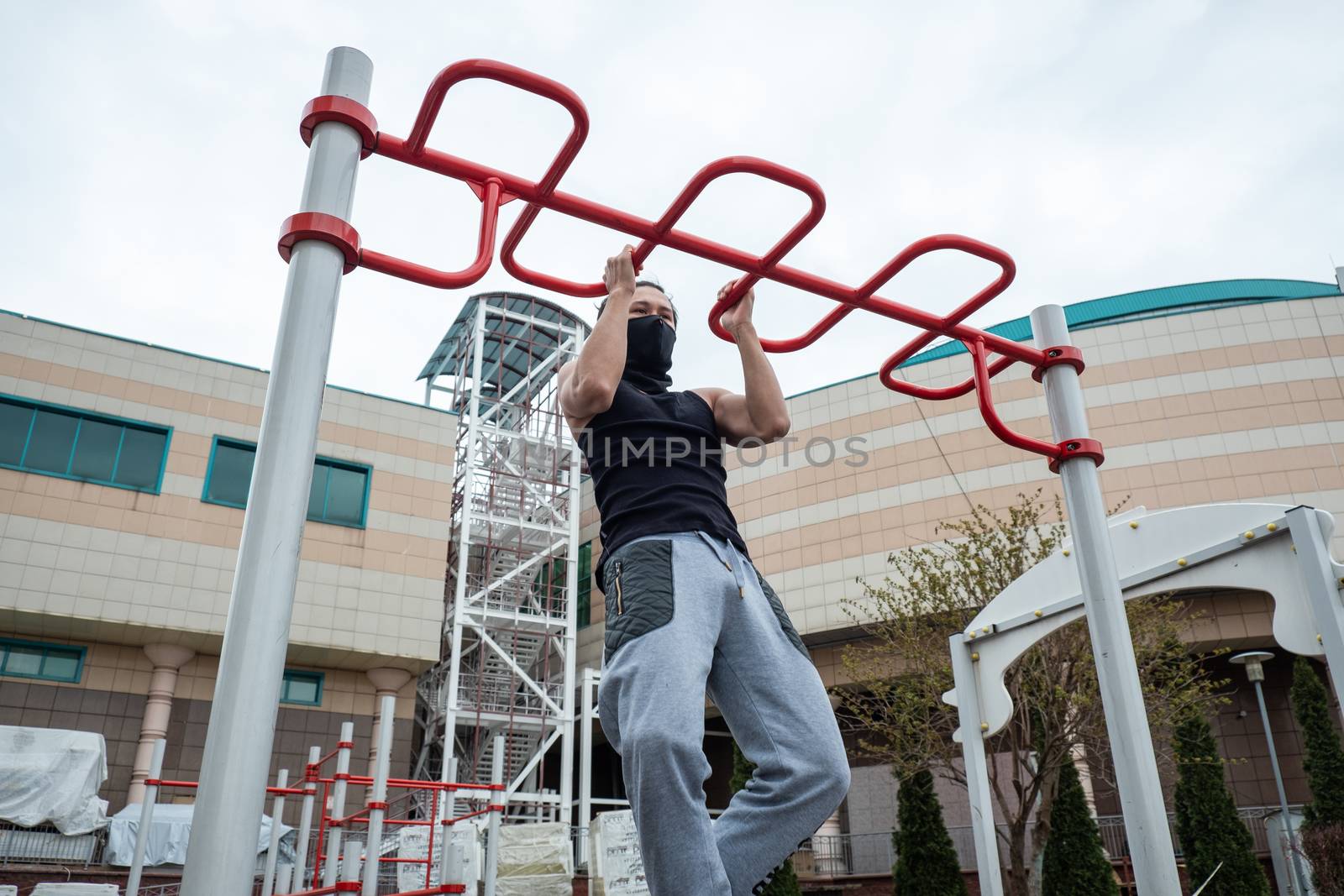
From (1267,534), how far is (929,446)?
1731cm

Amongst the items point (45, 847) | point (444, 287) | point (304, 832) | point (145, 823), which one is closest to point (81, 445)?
point (45, 847)

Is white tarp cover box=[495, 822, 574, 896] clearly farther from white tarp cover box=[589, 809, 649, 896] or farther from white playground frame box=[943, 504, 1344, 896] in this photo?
white playground frame box=[943, 504, 1344, 896]

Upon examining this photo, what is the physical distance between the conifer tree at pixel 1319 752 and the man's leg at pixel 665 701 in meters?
16.1

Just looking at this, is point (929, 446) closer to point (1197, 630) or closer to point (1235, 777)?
point (1197, 630)

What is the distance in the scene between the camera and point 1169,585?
16.0 feet

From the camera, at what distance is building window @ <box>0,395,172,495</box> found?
628 inches

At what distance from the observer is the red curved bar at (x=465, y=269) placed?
92.3 inches

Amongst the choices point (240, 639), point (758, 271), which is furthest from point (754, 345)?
point (240, 639)

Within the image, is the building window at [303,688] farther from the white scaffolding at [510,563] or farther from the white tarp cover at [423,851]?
the white tarp cover at [423,851]

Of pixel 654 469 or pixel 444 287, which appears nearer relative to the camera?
pixel 654 469

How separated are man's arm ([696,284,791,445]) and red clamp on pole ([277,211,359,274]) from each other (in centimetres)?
90

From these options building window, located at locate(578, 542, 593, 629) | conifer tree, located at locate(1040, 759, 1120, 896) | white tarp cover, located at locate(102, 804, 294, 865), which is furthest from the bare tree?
building window, located at locate(578, 542, 593, 629)

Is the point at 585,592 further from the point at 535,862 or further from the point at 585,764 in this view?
the point at 535,862

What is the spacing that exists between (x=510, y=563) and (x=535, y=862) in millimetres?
9225
